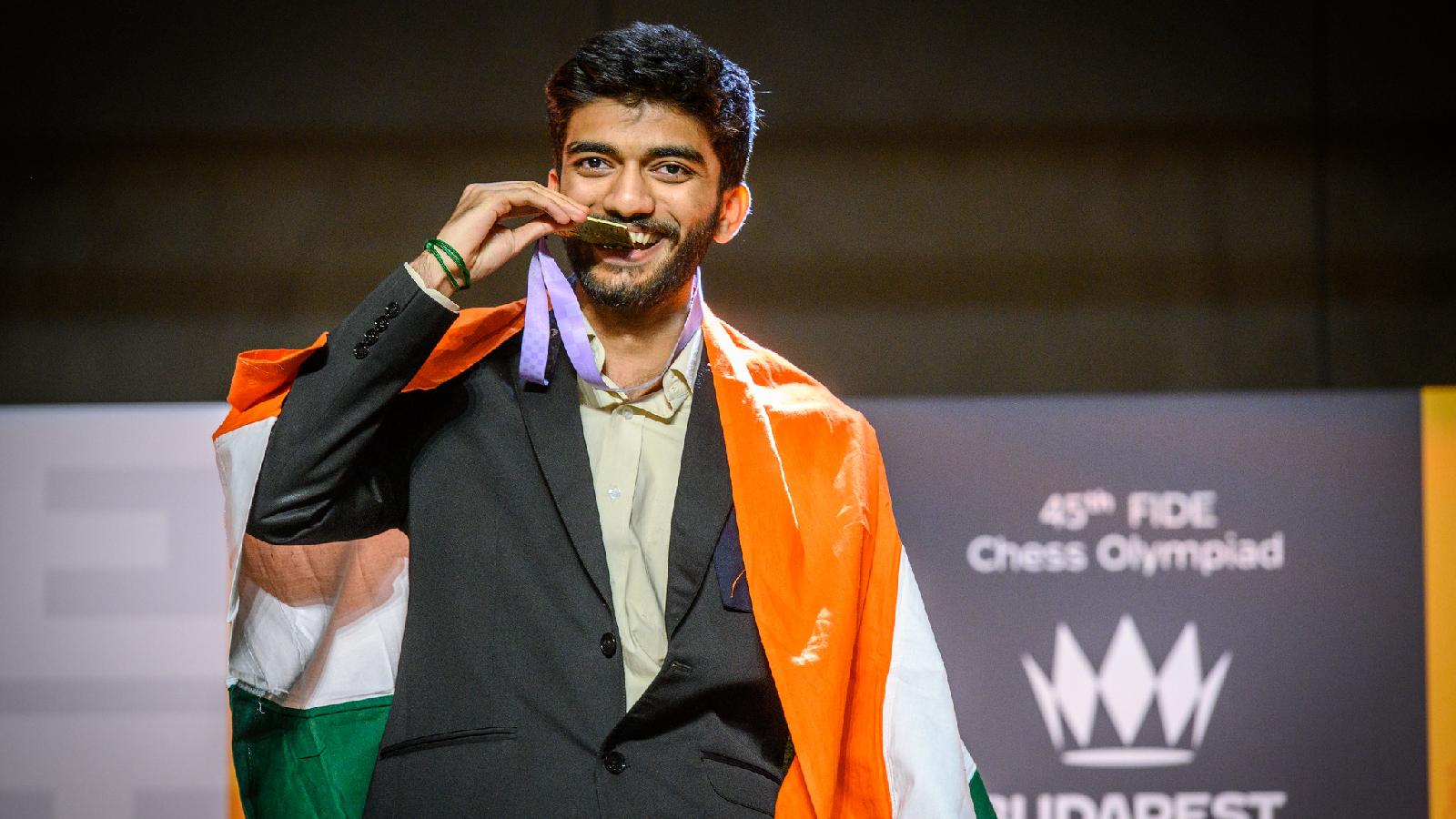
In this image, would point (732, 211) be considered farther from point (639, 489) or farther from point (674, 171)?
point (639, 489)

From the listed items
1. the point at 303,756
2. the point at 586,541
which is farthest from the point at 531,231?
the point at 303,756

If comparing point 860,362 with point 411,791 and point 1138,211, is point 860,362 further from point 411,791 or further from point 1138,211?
point 411,791

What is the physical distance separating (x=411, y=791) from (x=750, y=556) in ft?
1.54

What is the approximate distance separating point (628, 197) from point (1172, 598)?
4.76 feet

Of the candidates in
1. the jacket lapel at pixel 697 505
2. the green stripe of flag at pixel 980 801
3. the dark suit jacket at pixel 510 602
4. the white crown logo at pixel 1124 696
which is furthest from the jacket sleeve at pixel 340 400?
the white crown logo at pixel 1124 696

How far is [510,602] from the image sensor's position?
136 cm

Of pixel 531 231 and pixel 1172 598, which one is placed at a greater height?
A: pixel 531 231

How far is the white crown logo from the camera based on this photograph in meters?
2.28

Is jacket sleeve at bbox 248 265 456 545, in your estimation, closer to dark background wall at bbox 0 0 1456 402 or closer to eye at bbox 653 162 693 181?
eye at bbox 653 162 693 181

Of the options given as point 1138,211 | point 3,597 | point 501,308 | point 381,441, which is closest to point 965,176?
point 1138,211

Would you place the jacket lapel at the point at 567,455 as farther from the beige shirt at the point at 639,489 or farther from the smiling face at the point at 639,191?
the smiling face at the point at 639,191

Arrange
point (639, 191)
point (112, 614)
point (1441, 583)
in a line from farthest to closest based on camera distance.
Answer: point (1441, 583)
point (112, 614)
point (639, 191)

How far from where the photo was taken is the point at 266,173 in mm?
2525

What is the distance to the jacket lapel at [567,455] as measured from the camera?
A: 1339mm
